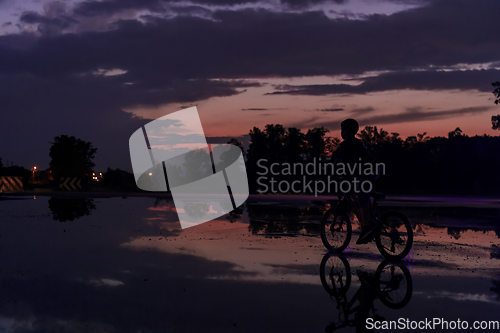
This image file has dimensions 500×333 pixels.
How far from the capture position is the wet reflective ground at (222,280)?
491 cm

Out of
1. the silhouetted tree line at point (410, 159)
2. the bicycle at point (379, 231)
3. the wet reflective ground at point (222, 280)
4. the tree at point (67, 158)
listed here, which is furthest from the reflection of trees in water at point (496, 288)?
the tree at point (67, 158)

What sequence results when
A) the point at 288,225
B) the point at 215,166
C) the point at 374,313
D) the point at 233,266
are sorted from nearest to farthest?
the point at 374,313 < the point at 233,266 < the point at 288,225 < the point at 215,166

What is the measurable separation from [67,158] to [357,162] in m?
62.7

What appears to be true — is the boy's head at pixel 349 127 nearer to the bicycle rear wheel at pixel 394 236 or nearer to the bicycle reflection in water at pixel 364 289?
the bicycle rear wheel at pixel 394 236

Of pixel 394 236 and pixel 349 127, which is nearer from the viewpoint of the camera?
pixel 394 236

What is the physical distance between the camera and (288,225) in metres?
13.4

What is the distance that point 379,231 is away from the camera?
8297 mm

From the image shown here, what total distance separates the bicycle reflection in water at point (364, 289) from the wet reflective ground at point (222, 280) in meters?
0.02

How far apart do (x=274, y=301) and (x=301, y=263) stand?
2.37 m

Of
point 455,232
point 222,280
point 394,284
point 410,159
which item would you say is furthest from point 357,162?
point 410,159

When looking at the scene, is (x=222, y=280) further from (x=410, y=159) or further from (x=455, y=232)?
(x=410, y=159)

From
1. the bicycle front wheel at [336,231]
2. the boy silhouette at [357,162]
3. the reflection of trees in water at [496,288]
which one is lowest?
the reflection of trees in water at [496,288]

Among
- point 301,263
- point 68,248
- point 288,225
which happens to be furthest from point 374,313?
point 288,225

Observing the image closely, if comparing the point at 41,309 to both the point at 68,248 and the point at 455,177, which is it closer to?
the point at 68,248
